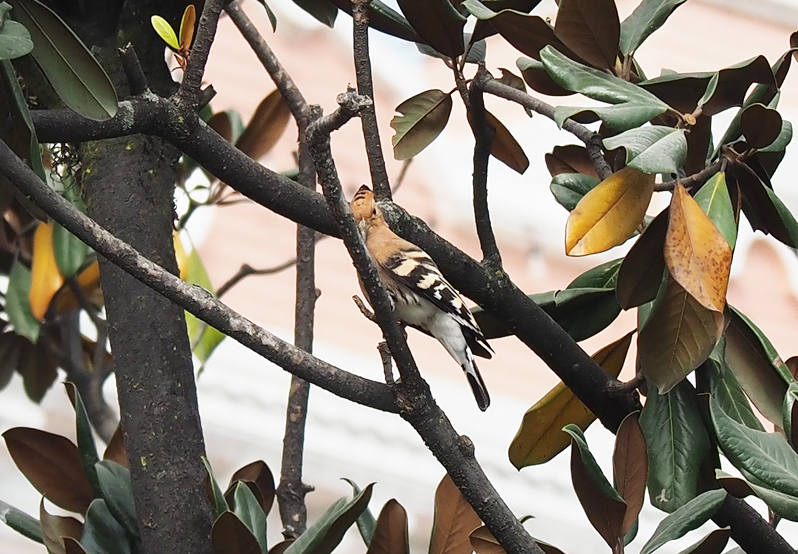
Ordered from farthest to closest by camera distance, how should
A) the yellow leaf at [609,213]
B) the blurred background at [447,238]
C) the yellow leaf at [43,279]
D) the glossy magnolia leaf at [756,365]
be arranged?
the blurred background at [447,238], the yellow leaf at [43,279], the glossy magnolia leaf at [756,365], the yellow leaf at [609,213]

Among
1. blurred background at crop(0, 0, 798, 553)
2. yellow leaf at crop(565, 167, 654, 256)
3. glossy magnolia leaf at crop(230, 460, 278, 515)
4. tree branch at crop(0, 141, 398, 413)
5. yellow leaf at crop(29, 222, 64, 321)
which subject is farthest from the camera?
blurred background at crop(0, 0, 798, 553)

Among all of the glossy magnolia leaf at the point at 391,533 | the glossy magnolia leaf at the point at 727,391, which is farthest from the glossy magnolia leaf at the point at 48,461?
the glossy magnolia leaf at the point at 727,391

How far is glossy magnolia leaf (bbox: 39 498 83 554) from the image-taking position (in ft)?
2.52

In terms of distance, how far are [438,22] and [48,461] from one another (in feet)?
1.74

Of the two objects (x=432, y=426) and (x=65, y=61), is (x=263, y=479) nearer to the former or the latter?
(x=432, y=426)

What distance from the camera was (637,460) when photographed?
2.28 ft

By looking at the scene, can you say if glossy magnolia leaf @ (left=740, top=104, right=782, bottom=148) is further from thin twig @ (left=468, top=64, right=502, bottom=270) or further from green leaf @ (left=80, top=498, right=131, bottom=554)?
green leaf @ (left=80, top=498, right=131, bottom=554)

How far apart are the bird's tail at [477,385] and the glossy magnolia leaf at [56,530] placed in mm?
392

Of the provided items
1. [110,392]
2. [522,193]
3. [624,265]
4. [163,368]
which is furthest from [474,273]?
[522,193]

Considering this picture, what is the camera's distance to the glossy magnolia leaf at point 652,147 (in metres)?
0.60

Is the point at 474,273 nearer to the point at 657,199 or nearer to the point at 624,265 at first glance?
the point at 624,265

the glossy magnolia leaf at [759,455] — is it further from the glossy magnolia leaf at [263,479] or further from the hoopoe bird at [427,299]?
the glossy magnolia leaf at [263,479]

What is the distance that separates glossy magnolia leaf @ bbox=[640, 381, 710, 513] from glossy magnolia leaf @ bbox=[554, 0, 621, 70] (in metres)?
0.30

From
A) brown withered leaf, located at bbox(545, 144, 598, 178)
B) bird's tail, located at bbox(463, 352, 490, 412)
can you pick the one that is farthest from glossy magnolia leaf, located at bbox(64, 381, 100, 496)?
brown withered leaf, located at bbox(545, 144, 598, 178)
